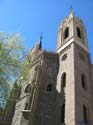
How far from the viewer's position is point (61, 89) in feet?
71.3

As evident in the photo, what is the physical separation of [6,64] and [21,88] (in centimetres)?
1309

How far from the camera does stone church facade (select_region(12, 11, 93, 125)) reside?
1919 centimetres

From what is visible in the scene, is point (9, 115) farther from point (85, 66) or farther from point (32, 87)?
point (85, 66)

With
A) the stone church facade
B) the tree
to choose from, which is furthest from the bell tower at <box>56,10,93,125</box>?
the tree

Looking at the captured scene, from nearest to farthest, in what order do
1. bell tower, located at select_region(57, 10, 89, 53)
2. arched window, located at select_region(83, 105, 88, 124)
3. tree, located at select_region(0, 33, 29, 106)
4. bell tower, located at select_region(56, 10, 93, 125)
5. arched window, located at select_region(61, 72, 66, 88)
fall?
tree, located at select_region(0, 33, 29, 106)
bell tower, located at select_region(56, 10, 93, 125)
arched window, located at select_region(83, 105, 88, 124)
arched window, located at select_region(61, 72, 66, 88)
bell tower, located at select_region(57, 10, 89, 53)

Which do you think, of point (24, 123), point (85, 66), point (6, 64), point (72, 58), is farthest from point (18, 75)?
point (85, 66)

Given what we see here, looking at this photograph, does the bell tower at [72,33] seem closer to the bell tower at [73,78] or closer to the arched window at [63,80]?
the bell tower at [73,78]

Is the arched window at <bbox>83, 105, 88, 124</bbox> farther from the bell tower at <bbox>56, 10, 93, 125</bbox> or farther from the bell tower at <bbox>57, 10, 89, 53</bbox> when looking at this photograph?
the bell tower at <bbox>57, 10, 89, 53</bbox>

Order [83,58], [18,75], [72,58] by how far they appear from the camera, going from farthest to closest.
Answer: [83,58], [72,58], [18,75]

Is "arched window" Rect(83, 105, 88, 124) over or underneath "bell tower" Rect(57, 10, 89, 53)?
underneath

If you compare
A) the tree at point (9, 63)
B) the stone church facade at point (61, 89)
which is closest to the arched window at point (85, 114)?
the stone church facade at point (61, 89)

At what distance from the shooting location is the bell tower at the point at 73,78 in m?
18.7

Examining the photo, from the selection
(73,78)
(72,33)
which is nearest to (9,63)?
(73,78)

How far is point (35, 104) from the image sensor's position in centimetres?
2058
